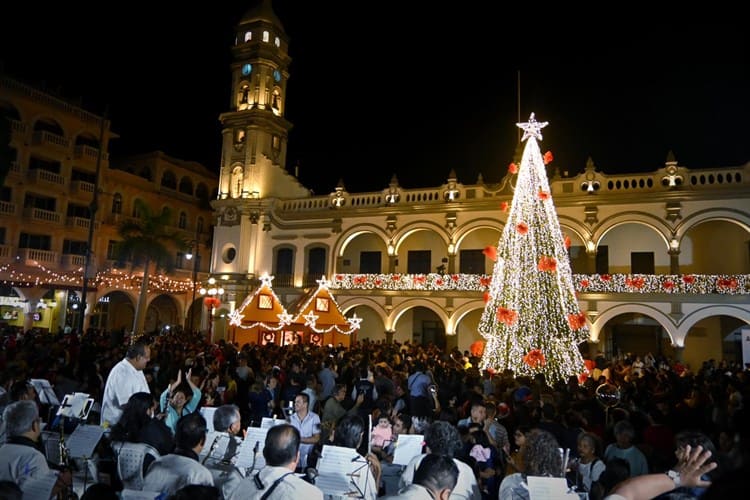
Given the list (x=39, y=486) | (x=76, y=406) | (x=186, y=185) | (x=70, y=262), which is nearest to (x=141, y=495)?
(x=39, y=486)

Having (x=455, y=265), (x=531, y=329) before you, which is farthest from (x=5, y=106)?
(x=531, y=329)

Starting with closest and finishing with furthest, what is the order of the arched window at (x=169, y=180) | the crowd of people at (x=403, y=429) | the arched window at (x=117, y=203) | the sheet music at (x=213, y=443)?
the crowd of people at (x=403, y=429)
the sheet music at (x=213, y=443)
the arched window at (x=117, y=203)
the arched window at (x=169, y=180)

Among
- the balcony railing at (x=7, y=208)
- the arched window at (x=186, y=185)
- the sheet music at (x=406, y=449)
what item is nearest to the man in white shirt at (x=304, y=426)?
the sheet music at (x=406, y=449)

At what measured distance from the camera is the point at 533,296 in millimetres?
15266

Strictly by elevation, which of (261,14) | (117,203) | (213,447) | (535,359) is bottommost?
(213,447)

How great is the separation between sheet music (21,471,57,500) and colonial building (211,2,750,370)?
19.7 m

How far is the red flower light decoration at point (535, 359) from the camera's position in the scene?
14391 millimetres

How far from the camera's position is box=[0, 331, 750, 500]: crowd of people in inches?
142

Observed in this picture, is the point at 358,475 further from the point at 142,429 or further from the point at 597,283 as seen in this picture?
the point at 597,283

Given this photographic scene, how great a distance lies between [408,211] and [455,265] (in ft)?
12.3

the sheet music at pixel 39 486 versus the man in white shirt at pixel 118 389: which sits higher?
the man in white shirt at pixel 118 389

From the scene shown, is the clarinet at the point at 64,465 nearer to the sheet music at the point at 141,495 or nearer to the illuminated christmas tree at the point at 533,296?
the sheet music at the point at 141,495

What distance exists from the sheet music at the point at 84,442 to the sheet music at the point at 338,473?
7.40ft

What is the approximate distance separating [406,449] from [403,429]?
2.61 feet
